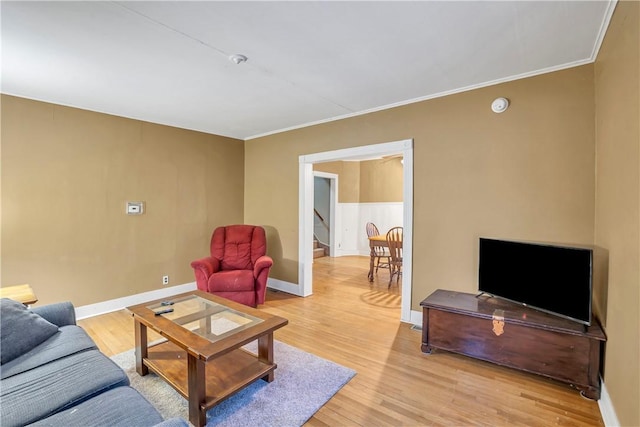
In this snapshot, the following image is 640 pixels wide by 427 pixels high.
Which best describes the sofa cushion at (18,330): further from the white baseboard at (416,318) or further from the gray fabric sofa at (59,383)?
the white baseboard at (416,318)

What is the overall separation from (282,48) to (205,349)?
205 centimetres

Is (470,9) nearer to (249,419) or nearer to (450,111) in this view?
(450,111)

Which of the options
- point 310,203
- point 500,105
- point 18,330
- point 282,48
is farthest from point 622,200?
point 18,330

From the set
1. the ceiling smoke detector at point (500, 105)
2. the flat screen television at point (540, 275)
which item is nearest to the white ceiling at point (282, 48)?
the ceiling smoke detector at point (500, 105)

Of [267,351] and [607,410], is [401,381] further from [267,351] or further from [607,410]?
[607,410]

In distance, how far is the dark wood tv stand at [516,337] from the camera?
1981 millimetres

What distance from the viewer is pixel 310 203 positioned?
435 cm

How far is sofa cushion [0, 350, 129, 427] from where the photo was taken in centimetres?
129

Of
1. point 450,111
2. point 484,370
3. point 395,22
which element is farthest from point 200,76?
point 484,370

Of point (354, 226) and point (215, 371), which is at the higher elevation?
point (354, 226)

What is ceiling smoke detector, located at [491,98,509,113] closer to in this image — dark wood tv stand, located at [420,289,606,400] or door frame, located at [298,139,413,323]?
door frame, located at [298,139,413,323]

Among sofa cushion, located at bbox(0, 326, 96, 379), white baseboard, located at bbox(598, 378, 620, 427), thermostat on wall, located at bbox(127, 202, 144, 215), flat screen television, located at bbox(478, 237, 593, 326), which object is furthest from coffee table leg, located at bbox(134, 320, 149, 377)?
white baseboard, located at bbox(598, 378, 620, 427)

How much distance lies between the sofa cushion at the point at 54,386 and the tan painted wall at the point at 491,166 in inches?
107

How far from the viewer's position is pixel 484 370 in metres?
2.32
